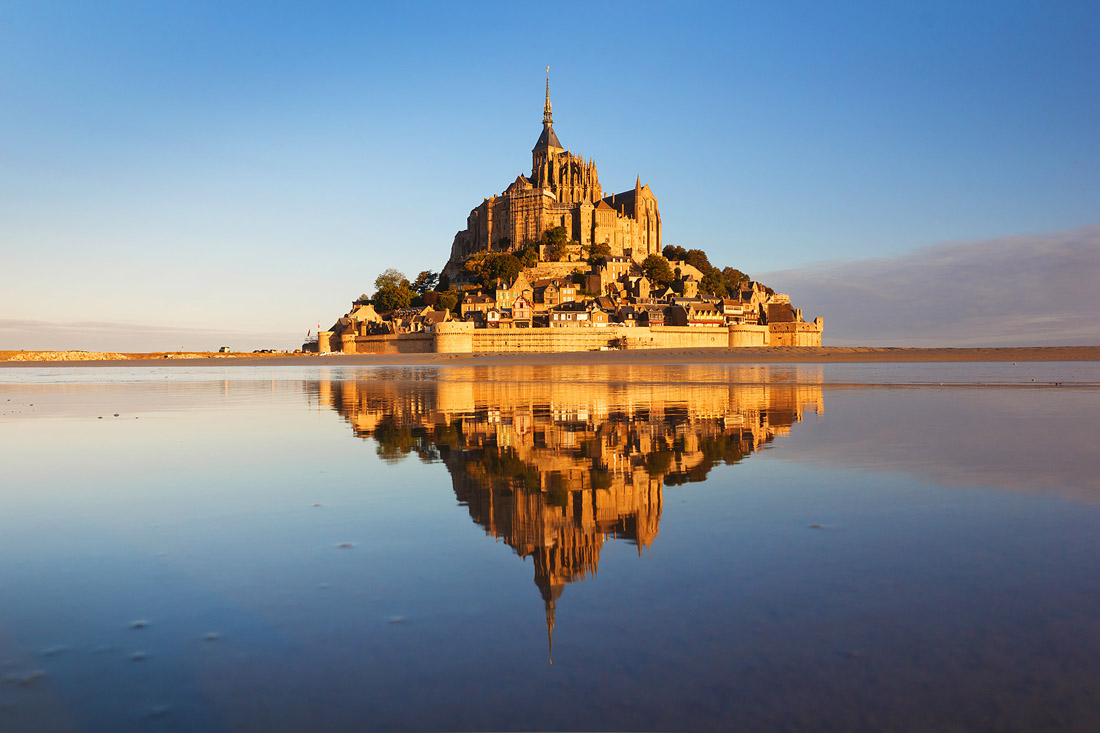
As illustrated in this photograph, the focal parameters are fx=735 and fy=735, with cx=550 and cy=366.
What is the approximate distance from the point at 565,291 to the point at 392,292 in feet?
105

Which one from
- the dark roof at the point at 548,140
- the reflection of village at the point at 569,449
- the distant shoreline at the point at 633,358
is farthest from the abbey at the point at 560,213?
the reflection of village at the point at 569,449

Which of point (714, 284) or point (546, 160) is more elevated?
point (546, 160)

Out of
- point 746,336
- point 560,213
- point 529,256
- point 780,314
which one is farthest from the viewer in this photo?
point 560,213

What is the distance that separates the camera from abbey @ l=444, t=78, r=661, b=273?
422 feet

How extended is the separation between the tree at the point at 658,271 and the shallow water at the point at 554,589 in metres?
114

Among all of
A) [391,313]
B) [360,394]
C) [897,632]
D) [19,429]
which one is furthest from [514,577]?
[391,313]

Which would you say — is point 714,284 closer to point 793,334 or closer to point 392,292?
point 793,334

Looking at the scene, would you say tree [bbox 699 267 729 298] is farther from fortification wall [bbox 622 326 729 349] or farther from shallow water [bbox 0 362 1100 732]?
shallow water [bbox 0 362 1100 732]

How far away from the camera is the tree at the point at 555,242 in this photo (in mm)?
123562

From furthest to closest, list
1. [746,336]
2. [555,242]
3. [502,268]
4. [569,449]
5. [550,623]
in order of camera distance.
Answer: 1. [555,242]
2. [502,268]
3. [746,336]
4. [569,449]
5. [550,623]

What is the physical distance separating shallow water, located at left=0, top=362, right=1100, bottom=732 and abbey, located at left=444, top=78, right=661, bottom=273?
120410mm

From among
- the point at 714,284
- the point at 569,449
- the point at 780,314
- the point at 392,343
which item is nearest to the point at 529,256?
the point at 392,343

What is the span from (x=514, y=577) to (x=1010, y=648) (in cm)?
277

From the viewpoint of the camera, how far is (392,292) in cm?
12531
